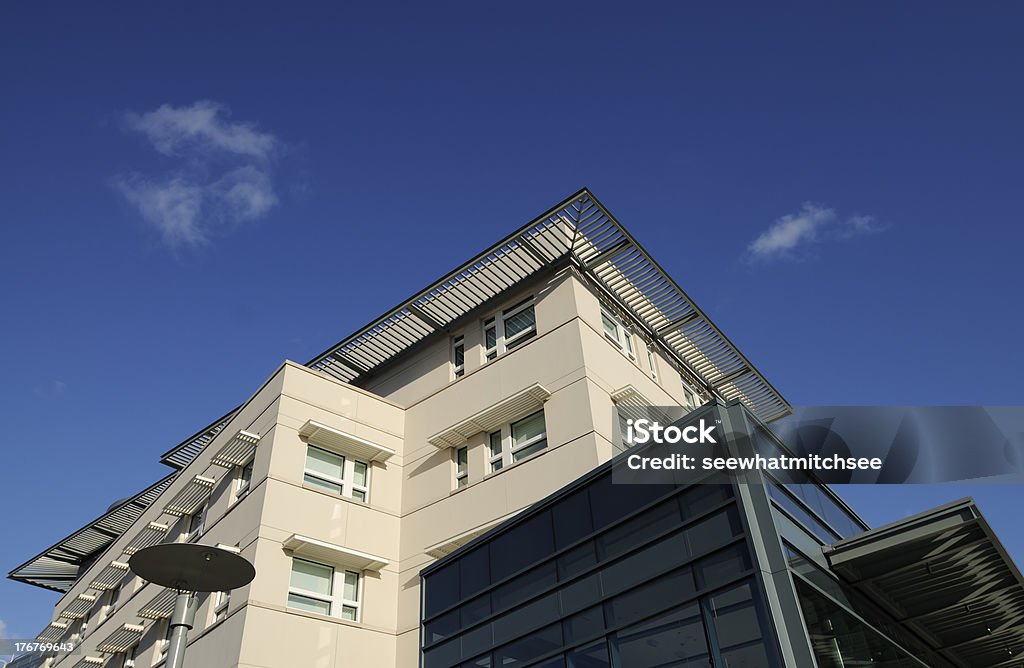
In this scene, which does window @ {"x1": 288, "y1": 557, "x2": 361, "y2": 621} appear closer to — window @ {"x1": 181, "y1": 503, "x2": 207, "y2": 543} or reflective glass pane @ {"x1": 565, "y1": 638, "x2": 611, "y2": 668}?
window @ {"x1": 181, "y1": 503, "x2": 207, "y2": 543}

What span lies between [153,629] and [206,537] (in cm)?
436

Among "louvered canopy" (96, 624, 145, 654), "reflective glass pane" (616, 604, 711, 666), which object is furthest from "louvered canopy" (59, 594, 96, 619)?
"reflective glass pane" (616, 604, 711, 666)

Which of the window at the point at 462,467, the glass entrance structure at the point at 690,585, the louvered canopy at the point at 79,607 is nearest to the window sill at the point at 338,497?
the window at the point at 462,467

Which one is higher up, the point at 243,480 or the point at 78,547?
the point at 78,547

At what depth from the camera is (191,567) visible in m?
10.4

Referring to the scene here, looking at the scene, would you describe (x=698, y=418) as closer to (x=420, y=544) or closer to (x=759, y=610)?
(x=759, y=610)

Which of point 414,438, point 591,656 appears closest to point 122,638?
point 414,438

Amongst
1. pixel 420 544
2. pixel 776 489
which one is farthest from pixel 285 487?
pixel 776 489

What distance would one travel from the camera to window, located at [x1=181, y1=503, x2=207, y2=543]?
23.2 metres

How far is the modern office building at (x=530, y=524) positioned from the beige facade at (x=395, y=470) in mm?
64

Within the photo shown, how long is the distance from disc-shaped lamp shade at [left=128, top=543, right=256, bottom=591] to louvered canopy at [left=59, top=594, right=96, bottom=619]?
24988 mm

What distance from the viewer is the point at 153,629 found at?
77.2 feet

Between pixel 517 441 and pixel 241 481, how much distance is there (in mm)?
7850

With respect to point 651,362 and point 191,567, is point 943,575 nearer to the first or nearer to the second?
point 191,567
